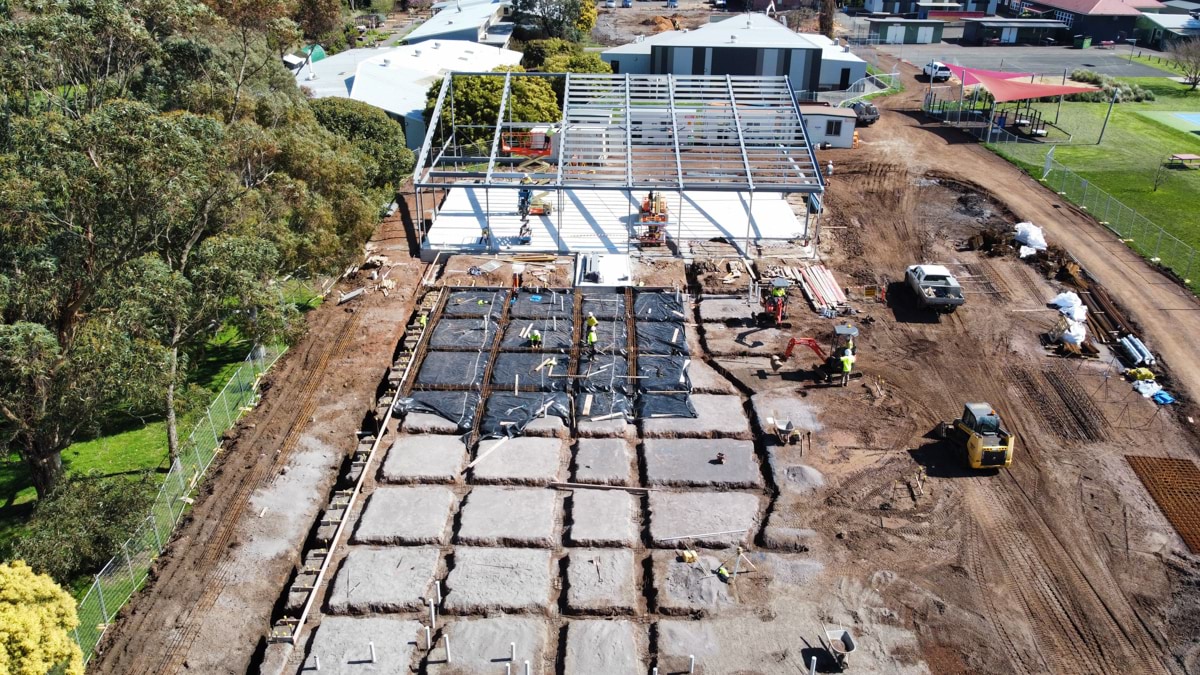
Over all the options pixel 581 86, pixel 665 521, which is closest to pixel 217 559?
pixel 665 521

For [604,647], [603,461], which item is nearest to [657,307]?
[603,461]

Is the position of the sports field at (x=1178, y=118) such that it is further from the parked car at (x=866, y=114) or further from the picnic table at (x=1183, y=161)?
the parked car at (x=866, y=114)

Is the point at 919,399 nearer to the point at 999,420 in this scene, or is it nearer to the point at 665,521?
the point at 999,420

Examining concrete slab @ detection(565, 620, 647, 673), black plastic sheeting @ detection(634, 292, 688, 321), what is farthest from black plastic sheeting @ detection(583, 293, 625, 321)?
concrete slab @ detection(565, 620, 647, 673)

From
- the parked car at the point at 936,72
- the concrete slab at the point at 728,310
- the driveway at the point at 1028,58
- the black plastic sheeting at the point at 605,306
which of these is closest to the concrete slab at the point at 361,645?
the black plastic sheeting at the point at 605,306

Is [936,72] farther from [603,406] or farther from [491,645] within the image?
[491,645]
